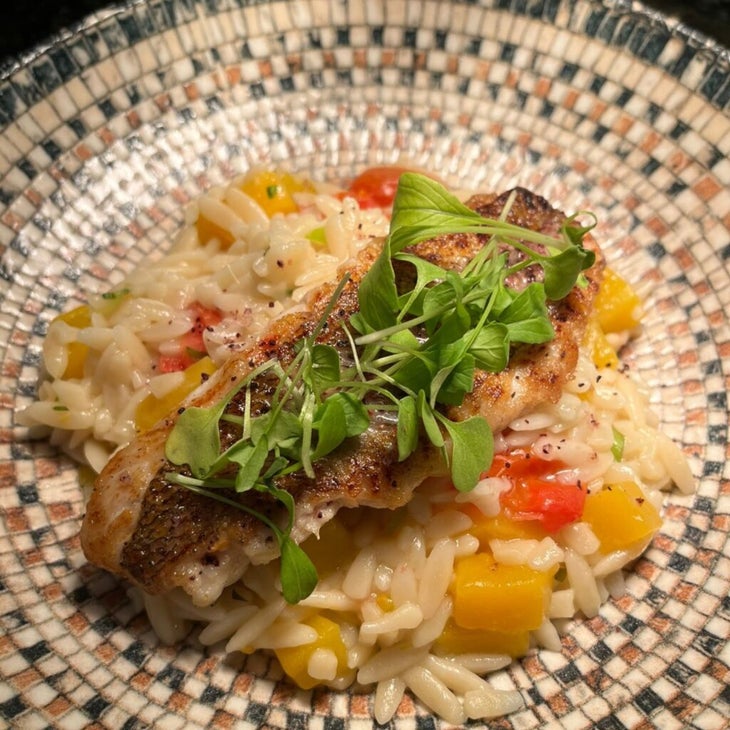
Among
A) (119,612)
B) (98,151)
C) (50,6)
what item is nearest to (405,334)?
(119,612)

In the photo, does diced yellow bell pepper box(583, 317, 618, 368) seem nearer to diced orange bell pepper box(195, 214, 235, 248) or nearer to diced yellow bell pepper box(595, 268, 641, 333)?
diced yellow bell pepper box(595, 268, 641, 333)

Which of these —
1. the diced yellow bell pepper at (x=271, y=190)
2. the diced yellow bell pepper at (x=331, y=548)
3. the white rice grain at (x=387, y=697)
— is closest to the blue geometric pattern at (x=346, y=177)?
the white rice grain at (x=387, y=697)

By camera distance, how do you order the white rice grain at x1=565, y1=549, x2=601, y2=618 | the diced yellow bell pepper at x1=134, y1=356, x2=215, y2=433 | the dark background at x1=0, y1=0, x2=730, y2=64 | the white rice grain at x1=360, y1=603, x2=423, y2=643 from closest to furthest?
the white rice grain at x1=360, y1=603, x2=423, y2=643 → the white rice grain at x1=565, y1=549, x2=601, y2=618 → the diced yellow bell pepper at x1=134, y1=356, x2=215, y2=433 → the dark background at x1=0, y1=0, x2=730, y2=64

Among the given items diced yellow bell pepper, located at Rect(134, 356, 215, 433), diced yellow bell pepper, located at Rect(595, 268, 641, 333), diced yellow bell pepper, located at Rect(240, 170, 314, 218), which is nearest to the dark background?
diced yellow bell pepper, located at Rect(240, 170, 314, 218)

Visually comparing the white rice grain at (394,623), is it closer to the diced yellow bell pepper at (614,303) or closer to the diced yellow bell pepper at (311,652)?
the diced yellow bell pepper at (311,652)

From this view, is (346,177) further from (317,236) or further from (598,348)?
(598,348)

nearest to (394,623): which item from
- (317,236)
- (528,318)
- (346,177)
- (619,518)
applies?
(619,518)
